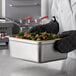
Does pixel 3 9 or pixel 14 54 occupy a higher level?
pixel 3 9

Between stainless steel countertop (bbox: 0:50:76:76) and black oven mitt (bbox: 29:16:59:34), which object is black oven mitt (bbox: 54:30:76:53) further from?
black oven mitt (bbox: 29:16:59:34)

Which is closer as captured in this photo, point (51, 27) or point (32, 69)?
point (32, 69)

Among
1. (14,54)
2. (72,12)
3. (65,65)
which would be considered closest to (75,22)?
(72,12)

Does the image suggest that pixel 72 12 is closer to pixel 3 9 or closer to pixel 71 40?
pixel 71 40

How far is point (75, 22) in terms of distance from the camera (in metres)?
0.89

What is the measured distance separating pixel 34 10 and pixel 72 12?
0.56m

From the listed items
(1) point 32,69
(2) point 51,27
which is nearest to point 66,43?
(1) point 32,69

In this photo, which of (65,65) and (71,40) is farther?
(65,65)

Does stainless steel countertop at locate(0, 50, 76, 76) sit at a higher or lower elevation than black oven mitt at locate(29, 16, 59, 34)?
lower

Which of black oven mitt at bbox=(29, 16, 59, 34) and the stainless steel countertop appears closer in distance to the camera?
the stainless steel countertop

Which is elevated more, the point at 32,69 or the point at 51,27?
the point at 51,27

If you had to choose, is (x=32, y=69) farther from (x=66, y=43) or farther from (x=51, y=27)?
(x=51, y=27)

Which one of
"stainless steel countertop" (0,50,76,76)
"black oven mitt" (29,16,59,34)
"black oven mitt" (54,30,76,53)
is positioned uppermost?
"black oven mitt" (29,16,59,34)

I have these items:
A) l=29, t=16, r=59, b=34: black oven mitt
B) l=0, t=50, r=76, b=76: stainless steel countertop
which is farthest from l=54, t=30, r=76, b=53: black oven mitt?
l=29, t=16, r=59, b=34: black oven mitt
